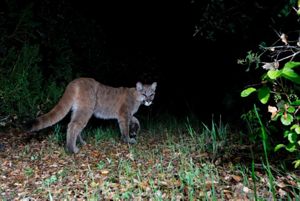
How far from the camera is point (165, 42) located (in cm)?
1104

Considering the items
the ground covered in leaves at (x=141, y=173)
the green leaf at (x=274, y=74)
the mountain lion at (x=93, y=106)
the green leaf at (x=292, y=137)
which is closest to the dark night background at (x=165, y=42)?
the mountain lion at (x=93, y=106)

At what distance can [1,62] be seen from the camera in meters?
6.99

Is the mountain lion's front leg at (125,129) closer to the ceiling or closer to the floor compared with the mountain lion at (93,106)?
closer to the floor

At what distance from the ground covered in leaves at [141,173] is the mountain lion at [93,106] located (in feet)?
1.34

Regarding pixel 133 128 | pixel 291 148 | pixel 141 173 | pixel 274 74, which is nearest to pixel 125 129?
pixel 133 128

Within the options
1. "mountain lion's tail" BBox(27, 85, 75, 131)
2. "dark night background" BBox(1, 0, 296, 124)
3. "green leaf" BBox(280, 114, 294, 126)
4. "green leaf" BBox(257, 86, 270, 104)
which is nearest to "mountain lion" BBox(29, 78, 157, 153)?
"mountain lion's tail" BBox(27, 85, 75, 131)

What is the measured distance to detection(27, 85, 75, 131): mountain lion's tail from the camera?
555cm

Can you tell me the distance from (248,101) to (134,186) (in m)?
2.79

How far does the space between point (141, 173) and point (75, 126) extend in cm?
222

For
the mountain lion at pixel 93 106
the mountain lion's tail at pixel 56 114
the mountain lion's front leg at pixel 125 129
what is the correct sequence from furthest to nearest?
the mountain lion's front leg at pixel 125 129
the mountain lion at pixel 93 106
the mountain lion's tail at pixel 56 114

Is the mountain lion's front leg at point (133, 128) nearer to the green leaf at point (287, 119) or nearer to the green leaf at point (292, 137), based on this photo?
the green leaf at point (292, 137)

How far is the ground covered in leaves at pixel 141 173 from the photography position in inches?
146

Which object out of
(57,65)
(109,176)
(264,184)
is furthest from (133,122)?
(264,184)

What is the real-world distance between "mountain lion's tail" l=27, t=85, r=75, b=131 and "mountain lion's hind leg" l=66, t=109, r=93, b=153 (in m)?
0.20
